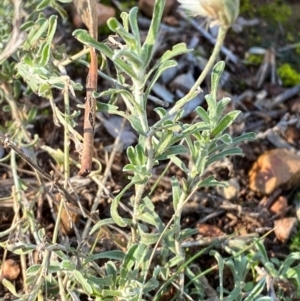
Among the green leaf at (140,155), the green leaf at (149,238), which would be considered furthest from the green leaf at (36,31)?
the green leaf at (149,238)

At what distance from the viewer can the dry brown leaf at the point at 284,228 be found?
2020 millimetres

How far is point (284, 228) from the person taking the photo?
203 centimetres

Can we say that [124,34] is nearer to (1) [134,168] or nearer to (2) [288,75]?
(1) [134,168]

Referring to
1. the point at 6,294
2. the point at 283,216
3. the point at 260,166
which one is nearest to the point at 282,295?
the point at 283,216

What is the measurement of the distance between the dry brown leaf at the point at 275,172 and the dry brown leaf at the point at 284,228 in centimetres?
13

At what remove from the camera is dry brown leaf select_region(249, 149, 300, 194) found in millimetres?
2129

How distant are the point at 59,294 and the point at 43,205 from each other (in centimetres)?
39

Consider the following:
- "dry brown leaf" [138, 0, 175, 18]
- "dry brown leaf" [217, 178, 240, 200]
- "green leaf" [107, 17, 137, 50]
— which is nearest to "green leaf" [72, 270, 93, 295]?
"green leaf" [107, 17, 137, 50]

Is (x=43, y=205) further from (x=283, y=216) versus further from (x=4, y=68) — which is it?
(x=283, y=216)

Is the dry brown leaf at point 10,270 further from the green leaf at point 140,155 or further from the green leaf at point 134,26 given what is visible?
the green leaf at point 134,26

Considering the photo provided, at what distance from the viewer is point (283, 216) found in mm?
2105

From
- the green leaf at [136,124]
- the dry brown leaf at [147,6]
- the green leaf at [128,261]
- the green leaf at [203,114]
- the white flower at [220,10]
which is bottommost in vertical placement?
the green leaf at [128,261]

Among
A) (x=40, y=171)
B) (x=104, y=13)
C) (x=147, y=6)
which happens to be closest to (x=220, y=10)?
(x=40, y=171)

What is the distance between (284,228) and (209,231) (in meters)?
0.24
